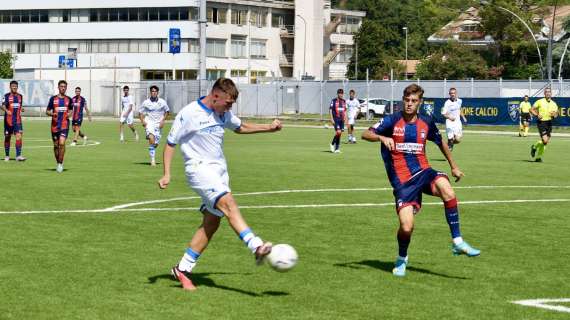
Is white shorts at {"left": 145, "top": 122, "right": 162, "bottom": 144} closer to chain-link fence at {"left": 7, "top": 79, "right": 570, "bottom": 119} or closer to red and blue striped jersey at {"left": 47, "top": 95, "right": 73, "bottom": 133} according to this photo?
red and blue striped jersey at {"left": 47, "top": 95, "right": 73, "bottom": 133}

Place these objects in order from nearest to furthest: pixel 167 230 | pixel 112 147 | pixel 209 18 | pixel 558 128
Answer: pixel 167 230 < pixel 112 147 < pixel 558 128 < pixel 209 18

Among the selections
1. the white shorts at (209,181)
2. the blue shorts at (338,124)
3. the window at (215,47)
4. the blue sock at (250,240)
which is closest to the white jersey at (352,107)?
the blue shorts at (338,124)

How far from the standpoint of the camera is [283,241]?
13539 mm

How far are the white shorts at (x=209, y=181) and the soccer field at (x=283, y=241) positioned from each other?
0.87 meters

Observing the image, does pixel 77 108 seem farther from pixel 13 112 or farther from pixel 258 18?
pixel 258 18

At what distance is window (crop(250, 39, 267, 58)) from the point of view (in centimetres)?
12175

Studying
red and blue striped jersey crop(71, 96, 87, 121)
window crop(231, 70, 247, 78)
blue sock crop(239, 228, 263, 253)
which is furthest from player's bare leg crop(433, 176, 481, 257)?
window crop(231, 70, 247, 78)

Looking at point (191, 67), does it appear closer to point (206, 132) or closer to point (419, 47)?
point (419, 47)

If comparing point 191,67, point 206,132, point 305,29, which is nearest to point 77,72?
point 191,67

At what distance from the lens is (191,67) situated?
4513 inches

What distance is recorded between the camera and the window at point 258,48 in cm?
12175

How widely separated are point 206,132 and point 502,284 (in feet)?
10.8

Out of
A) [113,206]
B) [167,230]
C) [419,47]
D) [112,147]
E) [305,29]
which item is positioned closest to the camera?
[167,230]

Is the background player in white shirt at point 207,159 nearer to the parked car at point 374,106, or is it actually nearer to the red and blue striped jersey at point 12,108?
the red and blue striped jersey at point 12,108
